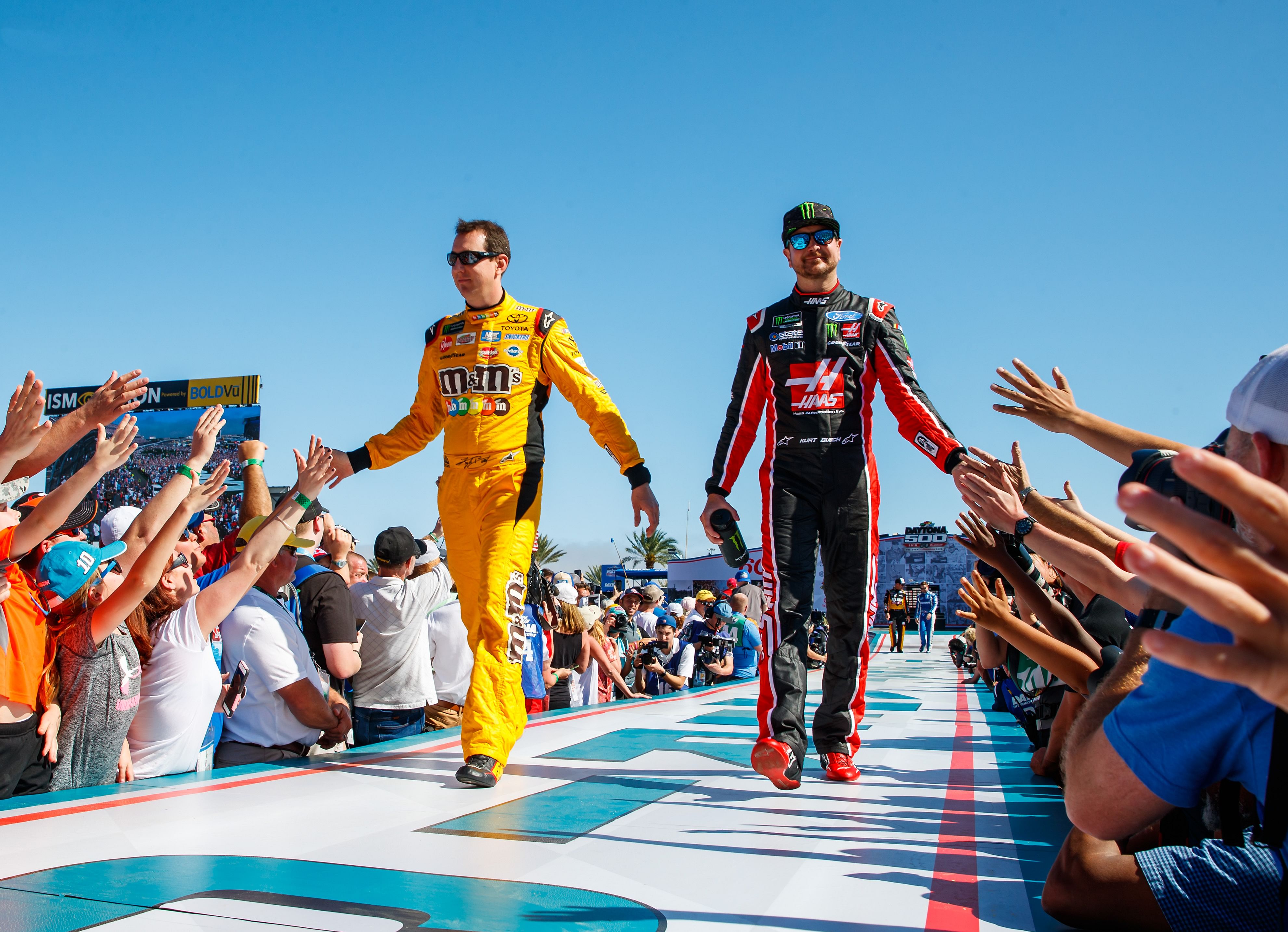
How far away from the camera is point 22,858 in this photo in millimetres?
2264

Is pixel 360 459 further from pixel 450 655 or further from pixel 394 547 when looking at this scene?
pixel 450 655

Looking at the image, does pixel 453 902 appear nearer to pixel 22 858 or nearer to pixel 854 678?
pixel 22 858

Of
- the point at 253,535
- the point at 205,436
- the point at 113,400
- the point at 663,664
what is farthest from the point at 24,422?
the point at 663,664

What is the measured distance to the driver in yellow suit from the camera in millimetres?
3930

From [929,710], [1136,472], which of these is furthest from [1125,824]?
[929,710]

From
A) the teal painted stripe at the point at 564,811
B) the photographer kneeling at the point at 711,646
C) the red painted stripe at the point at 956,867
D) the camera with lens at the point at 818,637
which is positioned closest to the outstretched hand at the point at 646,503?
the teal painted stripe at the point at 564,811

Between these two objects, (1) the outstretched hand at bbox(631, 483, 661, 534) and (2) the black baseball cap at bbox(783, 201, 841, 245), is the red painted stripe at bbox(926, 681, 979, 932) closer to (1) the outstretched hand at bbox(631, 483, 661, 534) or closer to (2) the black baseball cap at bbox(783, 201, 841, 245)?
(1) the outstretched hand at bbox(631, 483, 661, 534)

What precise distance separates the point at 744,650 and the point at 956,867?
10637mm

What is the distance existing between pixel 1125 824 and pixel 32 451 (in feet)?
10.3

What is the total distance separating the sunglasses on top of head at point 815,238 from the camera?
416 cm

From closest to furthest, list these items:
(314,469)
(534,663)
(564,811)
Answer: (564,811) → (314,469) → (534,663)

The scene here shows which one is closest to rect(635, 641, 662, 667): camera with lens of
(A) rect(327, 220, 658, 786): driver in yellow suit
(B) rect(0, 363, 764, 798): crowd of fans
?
(B) rect(0, 363, 764, 798): crowd of fans

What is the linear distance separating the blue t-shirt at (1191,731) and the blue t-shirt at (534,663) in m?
5.11

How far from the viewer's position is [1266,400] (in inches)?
45.4
